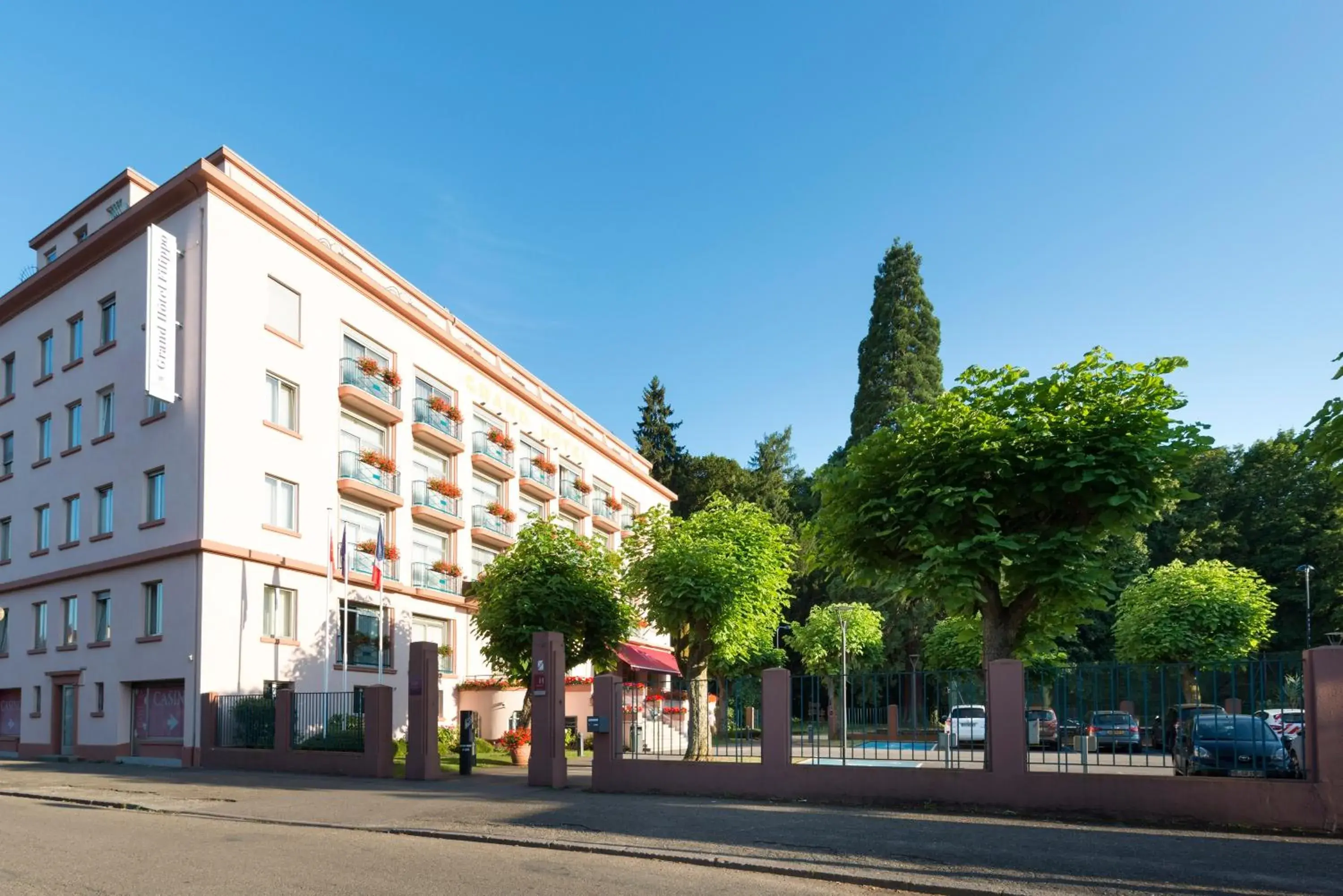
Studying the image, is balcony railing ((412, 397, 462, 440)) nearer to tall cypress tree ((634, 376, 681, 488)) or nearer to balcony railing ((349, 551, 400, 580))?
balcony railing ((349, 551, 400, 580))

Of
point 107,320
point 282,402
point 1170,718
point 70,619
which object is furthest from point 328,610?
point 1170,718

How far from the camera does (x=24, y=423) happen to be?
35781 mm

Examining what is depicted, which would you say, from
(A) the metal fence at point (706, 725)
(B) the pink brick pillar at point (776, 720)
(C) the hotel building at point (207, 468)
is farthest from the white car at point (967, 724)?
(C) the hotel building at point (207, 468)

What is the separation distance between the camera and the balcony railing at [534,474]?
4662 centimetres

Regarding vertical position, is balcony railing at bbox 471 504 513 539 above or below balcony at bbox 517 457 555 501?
below

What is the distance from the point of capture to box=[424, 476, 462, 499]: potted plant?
38062mm

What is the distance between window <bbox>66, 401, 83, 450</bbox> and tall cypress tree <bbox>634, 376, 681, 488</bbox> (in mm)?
48559

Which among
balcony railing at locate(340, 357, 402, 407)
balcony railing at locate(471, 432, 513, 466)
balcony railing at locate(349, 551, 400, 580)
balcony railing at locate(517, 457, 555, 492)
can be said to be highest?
balcony railing at locate(340, 357, 402, 407)

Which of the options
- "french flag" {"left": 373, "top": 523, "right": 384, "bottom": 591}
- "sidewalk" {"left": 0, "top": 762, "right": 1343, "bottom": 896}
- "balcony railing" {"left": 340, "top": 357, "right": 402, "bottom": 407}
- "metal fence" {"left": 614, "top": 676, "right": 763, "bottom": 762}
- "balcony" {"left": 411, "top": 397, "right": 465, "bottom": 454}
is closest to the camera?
"sidewalk" {"left": 0, "top": 762, "right": 1343, "bottom": 896}

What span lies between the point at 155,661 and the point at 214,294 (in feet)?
31.7

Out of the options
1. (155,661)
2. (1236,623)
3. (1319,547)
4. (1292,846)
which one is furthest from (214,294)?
(1319,547)

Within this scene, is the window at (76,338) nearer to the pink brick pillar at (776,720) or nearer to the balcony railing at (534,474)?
the balcony railing at (534,474)

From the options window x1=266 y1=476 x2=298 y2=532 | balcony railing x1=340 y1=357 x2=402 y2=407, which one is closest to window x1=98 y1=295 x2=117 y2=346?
balcony railing x1=340 y1=357 x2=402 y2=407

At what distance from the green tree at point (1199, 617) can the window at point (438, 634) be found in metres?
25.5
